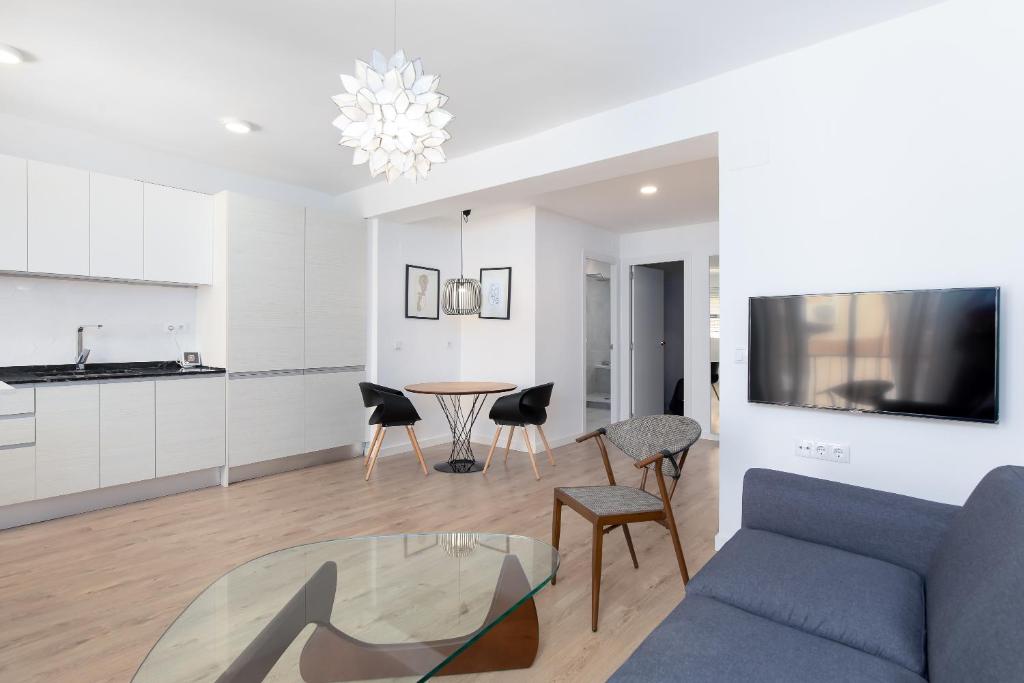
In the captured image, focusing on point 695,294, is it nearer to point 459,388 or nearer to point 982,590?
point 459,388

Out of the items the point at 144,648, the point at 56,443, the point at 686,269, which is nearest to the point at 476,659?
the point at 144,648

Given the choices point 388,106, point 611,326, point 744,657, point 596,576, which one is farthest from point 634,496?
point 611,326

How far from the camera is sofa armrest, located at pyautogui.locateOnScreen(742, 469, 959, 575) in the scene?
1.75m

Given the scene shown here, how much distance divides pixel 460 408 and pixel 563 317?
1.51m

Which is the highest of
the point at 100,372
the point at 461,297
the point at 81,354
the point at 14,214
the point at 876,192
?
the point at 14,214

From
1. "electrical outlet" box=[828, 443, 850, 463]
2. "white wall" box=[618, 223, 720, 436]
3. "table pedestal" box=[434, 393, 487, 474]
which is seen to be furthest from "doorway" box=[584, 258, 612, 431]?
"electrical outlet" box=[828, 443, 850, 463]

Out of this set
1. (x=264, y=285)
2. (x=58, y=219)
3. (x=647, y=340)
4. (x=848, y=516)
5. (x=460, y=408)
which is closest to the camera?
(x=848, y=516)

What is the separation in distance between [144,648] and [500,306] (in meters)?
4.10

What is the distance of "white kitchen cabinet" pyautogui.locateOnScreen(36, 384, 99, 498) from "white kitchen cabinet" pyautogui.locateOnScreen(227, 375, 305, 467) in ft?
2.90

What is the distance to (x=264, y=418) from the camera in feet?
14.6

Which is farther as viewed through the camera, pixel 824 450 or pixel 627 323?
pixel 627 323

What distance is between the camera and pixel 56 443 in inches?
136

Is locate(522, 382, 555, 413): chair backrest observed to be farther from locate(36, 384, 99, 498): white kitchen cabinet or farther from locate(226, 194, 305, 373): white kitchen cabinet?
locate(36, 384, 99, 498): white kitchen cabinet

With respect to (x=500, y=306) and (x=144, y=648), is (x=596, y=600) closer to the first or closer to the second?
(x=144, y=648)
